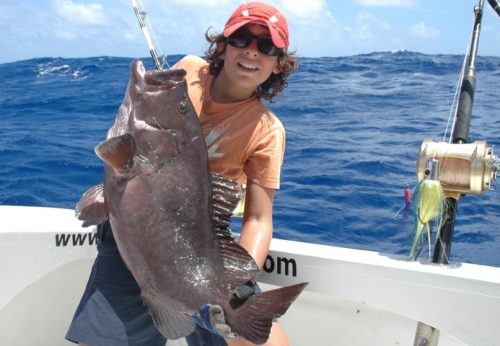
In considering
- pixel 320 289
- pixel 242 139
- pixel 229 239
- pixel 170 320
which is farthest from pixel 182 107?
pixel 320 289

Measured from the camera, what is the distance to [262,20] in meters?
2.50

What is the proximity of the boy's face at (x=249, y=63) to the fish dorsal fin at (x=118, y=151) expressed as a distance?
583 mm

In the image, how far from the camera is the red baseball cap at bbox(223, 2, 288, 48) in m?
2.49

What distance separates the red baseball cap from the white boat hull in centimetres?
103

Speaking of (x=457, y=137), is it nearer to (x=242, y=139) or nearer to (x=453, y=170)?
(x=453, y=170)

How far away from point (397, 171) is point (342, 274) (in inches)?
218

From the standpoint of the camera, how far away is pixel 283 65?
273 cm

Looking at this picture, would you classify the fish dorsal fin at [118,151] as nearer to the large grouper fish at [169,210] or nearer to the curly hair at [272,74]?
the large grouper fish at [169,210]

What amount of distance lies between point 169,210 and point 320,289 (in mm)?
956

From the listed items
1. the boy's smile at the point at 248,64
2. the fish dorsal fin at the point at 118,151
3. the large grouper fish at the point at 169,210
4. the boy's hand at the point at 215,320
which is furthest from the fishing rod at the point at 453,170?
the fish dorsal fin at the point at 118,151

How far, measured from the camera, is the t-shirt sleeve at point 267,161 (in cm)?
256

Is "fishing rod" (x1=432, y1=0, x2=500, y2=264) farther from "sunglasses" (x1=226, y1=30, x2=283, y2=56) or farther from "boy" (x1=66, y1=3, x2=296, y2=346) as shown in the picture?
"sunglasses" (x1=226, y1=30, x2=283, y2=56)

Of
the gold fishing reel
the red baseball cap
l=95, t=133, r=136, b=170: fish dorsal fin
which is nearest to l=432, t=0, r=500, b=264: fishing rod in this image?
the gold fishing reel

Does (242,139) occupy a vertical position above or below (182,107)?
below
